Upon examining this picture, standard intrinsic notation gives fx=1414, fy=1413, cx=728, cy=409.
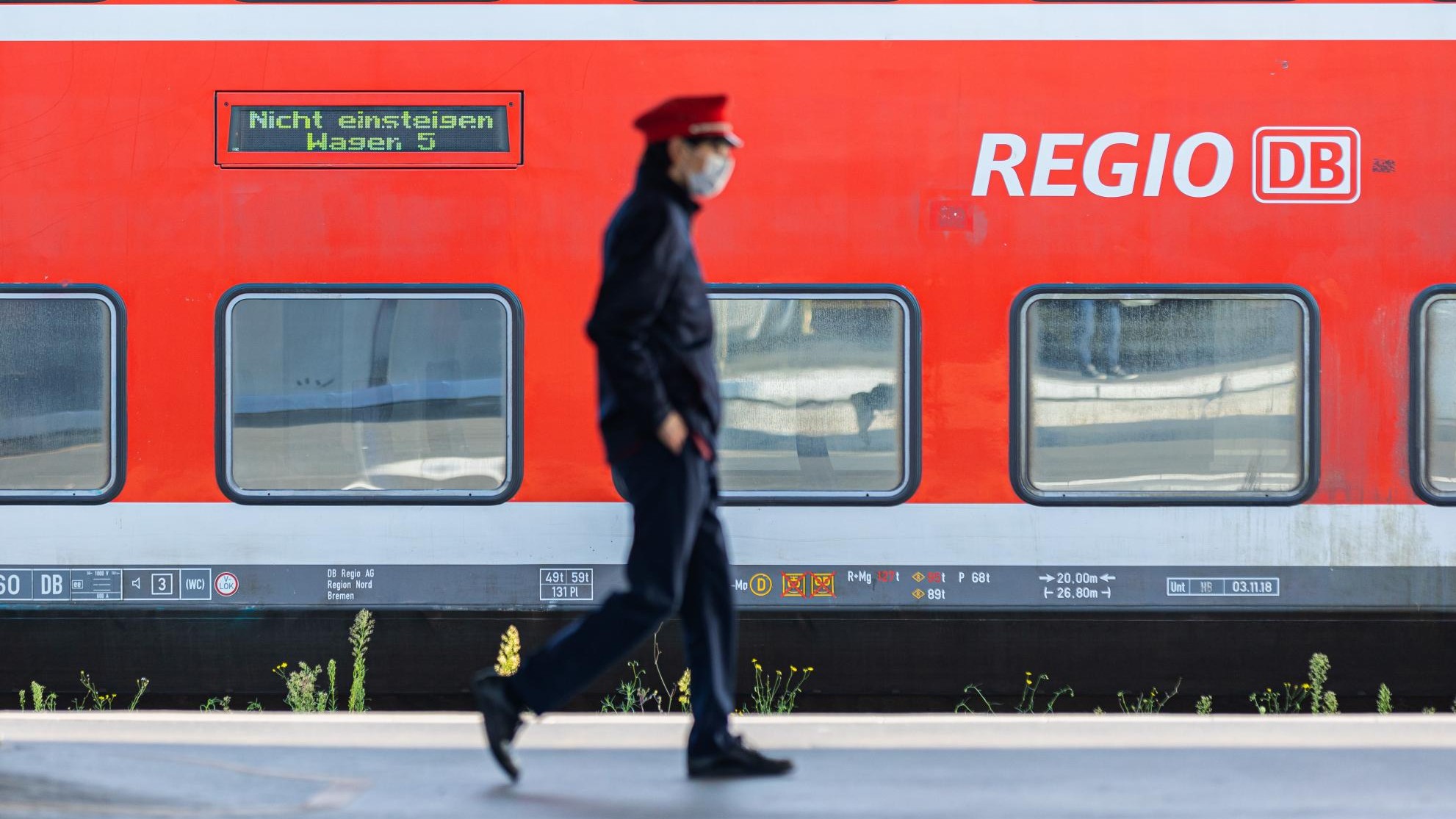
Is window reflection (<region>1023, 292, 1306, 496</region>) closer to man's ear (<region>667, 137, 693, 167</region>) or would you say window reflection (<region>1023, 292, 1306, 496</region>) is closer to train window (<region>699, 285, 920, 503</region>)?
train window (<region>699, 285, 920, 503</region>)

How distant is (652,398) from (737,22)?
2206mm

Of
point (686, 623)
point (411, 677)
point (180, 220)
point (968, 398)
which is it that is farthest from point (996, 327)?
point (180, 220)

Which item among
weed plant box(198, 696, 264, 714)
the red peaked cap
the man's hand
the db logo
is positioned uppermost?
the db logo

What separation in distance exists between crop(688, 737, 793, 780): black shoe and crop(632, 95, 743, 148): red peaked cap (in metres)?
1.39

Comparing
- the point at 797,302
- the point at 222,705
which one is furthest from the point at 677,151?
the point at 222,705

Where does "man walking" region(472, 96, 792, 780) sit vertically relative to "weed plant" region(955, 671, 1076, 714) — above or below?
above

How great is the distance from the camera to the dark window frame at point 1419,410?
4.71 meters

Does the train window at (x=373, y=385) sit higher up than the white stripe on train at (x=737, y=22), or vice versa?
the white stripe on train at (x=737, y=22)

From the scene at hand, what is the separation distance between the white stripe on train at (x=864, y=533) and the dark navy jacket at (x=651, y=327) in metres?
1.63

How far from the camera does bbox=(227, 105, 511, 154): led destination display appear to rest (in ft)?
15.6

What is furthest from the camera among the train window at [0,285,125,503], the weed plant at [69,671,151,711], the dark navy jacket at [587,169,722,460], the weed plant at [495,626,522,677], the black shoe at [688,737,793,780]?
the weed plant at [69,671,151,711]

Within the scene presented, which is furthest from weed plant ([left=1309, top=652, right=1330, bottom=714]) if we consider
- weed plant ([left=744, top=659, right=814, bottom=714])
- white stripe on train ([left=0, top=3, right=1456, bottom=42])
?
white stripe on train ([left=0, top=3, right=1456, bottom=42])

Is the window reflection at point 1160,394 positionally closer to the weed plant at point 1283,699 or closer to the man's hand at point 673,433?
the weed plant at point 1283,699

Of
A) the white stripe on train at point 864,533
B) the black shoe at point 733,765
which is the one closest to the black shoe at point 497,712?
the black shoe at point 733,765
